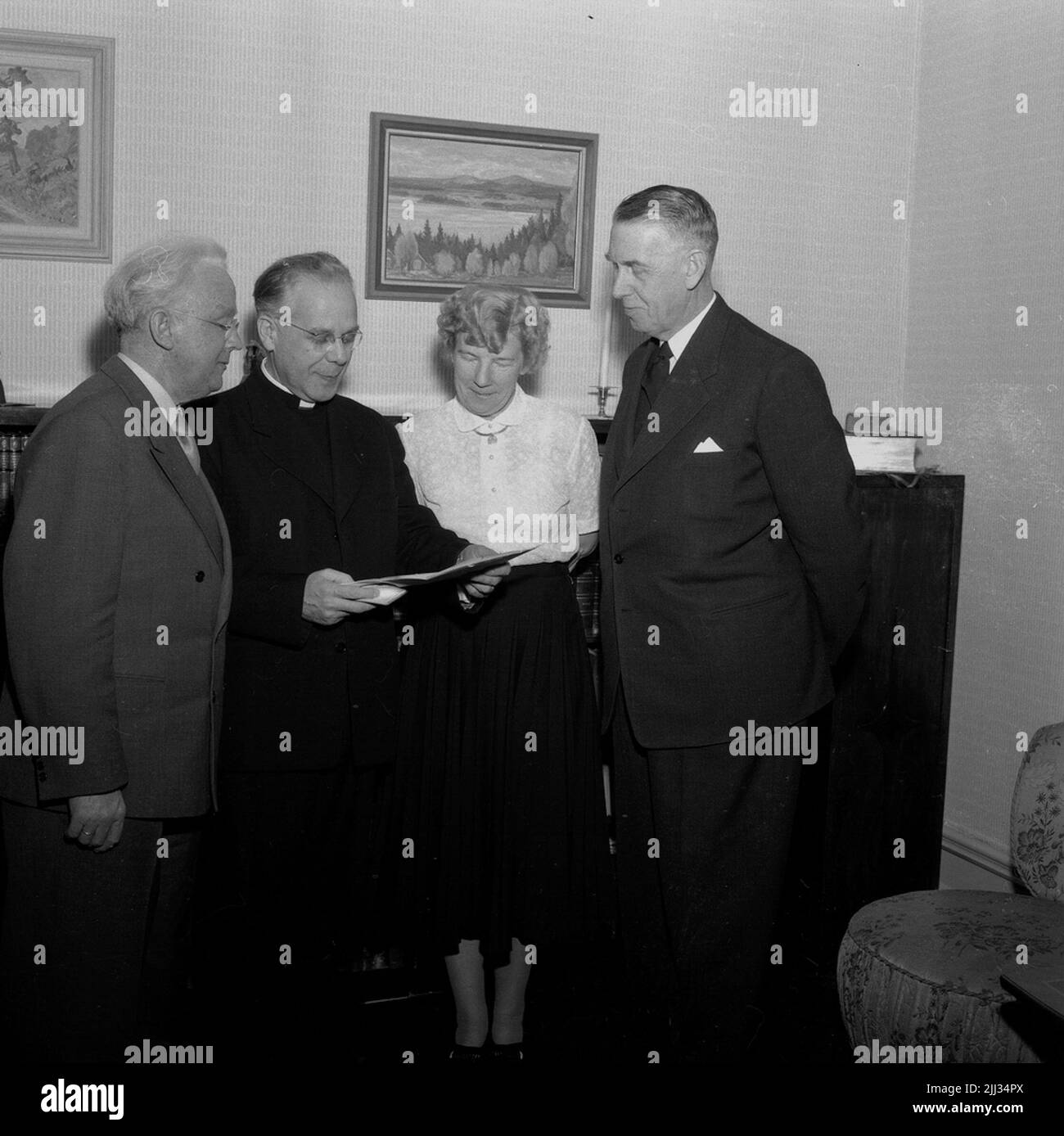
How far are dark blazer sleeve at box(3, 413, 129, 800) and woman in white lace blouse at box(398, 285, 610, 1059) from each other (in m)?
0.92

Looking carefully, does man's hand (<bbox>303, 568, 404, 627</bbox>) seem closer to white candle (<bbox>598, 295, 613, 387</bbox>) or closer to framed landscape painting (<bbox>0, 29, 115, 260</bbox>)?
framed landscape painting (<bbox>0, 29, 115, 260</bbox>)

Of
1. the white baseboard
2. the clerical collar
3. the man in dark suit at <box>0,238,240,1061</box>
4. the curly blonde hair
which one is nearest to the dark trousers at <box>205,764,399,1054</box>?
the man in dark suit at <box>0,238,240,1061</box>

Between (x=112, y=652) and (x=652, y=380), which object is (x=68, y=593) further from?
(x=652, y=380)

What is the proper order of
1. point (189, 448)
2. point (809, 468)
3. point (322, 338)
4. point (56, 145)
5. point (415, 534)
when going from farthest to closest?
1. point (56, 145)
2. point (415, 534)
3. point (322, 338)
4. point (809, 468)
5. point (189, 448)

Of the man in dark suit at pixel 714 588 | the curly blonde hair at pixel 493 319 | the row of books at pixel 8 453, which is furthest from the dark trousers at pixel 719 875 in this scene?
the row of books at pixel 8 453

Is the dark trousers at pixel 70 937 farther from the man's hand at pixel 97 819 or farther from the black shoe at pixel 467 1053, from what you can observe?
the black shoe at pixel 467 1053

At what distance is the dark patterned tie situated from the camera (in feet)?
9.12

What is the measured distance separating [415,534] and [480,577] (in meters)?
0.24

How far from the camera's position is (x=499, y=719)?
9.69 ft

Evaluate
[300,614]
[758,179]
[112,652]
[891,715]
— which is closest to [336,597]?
[300,614]

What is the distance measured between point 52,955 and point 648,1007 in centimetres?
139

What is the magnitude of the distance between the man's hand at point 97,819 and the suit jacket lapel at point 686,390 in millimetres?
1241

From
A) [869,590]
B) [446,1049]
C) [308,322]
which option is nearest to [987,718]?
[869,590]

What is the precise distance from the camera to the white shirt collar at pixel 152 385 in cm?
232
